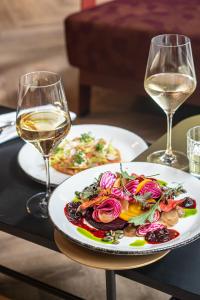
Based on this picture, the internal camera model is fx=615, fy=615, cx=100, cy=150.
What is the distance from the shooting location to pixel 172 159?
1271 mm

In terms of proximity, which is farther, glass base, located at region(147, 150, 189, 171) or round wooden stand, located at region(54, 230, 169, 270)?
glass base, located at region(147, 150, 189, 171)

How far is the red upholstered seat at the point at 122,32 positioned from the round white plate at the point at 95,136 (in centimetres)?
84

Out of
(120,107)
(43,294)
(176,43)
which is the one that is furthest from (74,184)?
(120,107)

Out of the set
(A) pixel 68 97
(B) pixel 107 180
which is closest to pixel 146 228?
(B) pixel 107 180

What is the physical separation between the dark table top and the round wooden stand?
3 cm

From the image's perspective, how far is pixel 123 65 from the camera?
235cm

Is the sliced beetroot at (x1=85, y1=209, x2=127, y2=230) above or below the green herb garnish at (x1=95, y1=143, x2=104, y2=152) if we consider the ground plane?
above

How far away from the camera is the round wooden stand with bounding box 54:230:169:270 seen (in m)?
0.93

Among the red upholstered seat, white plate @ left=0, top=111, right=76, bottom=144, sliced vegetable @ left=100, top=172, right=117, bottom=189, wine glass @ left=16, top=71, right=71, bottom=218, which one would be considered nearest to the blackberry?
sliced vegetable @ left=100, top=172, right=117, bottom=189

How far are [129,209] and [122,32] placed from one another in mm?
1393

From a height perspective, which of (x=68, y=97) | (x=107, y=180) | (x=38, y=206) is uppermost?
(x=107, y=180)

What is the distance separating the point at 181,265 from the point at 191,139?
0.30m

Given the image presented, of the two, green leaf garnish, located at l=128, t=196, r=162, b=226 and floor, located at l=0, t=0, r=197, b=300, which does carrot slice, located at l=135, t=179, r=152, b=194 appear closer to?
green leaf garnish, located at l=128, t=196, r=162, b=226

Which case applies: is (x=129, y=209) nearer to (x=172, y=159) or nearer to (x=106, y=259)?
(x=106, y=259)
